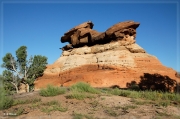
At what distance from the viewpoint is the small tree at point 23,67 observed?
100ft

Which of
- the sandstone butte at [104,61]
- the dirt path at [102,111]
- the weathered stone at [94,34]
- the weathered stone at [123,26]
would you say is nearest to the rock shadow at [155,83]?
the sandstone butte at [104,61]

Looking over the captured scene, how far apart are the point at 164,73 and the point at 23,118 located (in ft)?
68.8

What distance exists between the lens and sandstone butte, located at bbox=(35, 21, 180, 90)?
25436 mm

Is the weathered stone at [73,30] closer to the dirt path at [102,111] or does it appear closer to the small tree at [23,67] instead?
the small tree at [23,67]

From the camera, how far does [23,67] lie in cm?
3152

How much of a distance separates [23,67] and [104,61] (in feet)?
44.4

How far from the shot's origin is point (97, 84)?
25.6 m

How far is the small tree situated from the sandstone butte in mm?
1412

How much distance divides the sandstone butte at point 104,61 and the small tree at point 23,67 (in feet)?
4.63

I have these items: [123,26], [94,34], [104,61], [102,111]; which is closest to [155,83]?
[104,61]

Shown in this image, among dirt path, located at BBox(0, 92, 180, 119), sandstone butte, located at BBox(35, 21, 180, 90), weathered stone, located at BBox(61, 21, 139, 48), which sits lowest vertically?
dirt path, located at BBox(0, 92, 180, 119)

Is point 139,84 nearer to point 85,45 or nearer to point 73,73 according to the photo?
point 73,73

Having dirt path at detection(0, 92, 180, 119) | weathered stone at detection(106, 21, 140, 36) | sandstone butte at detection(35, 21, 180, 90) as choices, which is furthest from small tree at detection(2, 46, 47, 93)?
dirt path at detection(0, 92, 180, 119)

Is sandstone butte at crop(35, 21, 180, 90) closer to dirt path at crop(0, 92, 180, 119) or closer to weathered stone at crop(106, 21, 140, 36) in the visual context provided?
weathered stone at crop(106, 21, 140, 36)
